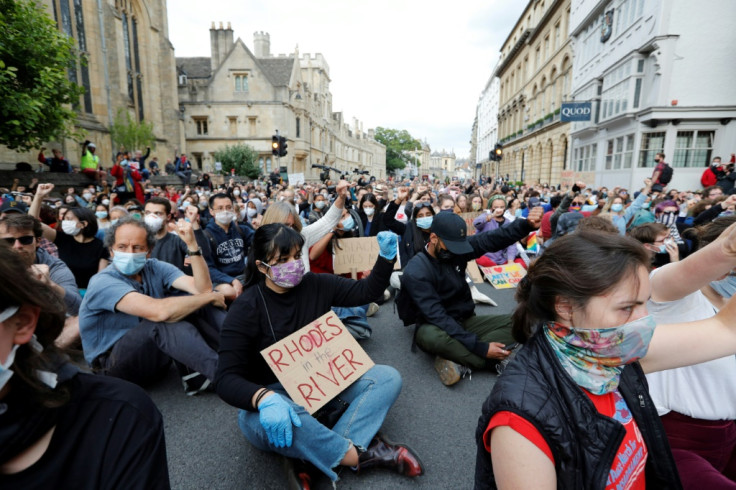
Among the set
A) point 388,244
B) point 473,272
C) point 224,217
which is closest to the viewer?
point 388,244

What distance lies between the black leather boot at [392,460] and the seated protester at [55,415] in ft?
5.64

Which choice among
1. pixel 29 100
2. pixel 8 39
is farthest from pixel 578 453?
pixel 8 39

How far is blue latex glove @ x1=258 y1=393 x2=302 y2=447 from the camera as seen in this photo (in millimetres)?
2129

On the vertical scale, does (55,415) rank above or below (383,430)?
above

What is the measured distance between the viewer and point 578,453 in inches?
50.1

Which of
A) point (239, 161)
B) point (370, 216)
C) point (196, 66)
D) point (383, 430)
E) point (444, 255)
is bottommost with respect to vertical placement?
point (383, 430)

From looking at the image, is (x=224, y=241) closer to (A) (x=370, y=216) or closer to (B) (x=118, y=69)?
(A) (x=370, y=216)

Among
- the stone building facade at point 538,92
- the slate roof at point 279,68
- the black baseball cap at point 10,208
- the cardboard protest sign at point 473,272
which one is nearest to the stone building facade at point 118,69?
the black baseball cap at point 10,208

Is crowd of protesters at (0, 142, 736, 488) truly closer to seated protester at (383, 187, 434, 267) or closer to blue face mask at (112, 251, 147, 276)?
blue face mask at (112, 251, 147, 276)

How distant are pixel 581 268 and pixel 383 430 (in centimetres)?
234

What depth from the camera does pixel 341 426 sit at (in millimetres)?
2613

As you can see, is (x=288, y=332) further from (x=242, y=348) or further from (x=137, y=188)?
(x=137, y=188)

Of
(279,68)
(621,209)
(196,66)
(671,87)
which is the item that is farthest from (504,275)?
(196,66)

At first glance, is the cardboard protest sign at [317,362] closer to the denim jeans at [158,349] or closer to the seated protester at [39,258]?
the denim jeans at [158,349]
